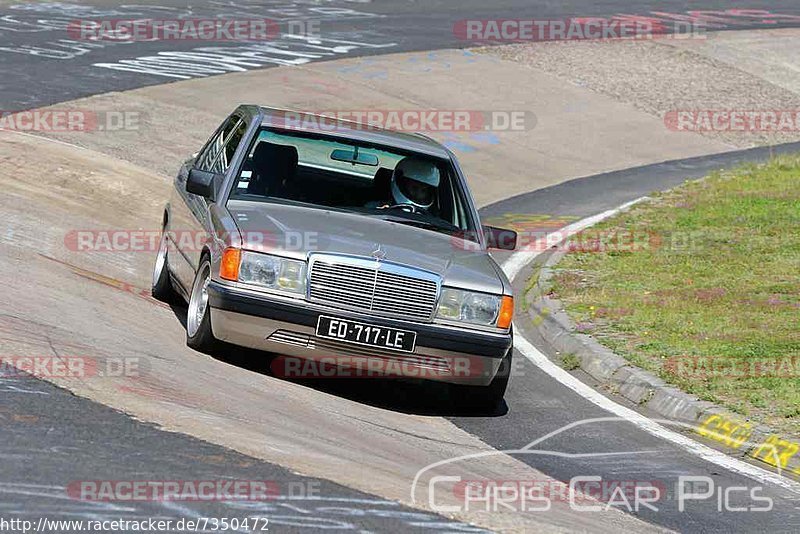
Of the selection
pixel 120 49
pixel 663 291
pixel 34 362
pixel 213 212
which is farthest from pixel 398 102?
pixel 34 362

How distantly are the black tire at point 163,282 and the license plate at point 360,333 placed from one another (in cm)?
261

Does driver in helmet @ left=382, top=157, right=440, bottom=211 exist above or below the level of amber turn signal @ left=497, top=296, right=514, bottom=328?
above

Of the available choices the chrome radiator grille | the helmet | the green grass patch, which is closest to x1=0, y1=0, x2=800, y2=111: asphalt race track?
the green grass patch

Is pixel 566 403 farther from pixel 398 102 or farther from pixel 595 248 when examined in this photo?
pixel 398 102

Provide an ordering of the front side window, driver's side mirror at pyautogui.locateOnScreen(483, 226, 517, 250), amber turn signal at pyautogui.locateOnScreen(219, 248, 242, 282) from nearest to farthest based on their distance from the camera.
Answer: amber turn signal at pyautogui.locateOnScreen(219, 248, 242, 282) < driver's side mirror at pyautogui.locateOnScreen(483, 226, 517, 250) < the front side window

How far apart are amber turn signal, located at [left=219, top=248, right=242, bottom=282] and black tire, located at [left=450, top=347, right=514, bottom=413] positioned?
1725mm

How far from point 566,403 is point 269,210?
2.43m

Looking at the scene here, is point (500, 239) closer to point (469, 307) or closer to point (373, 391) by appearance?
point (469, 307)

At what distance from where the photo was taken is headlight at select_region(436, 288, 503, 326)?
8.26 m

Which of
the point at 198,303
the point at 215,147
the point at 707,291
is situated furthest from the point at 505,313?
the point at 707,291

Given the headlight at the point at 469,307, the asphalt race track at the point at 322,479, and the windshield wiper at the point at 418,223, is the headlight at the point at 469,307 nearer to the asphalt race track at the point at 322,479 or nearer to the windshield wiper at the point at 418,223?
the asphalt race track at the point at 322,479

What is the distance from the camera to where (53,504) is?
5406 mm

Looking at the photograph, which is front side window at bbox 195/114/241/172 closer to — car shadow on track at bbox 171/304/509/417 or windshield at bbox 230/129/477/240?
windshield at bbox 230/129/477/240

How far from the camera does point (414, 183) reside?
963cm
